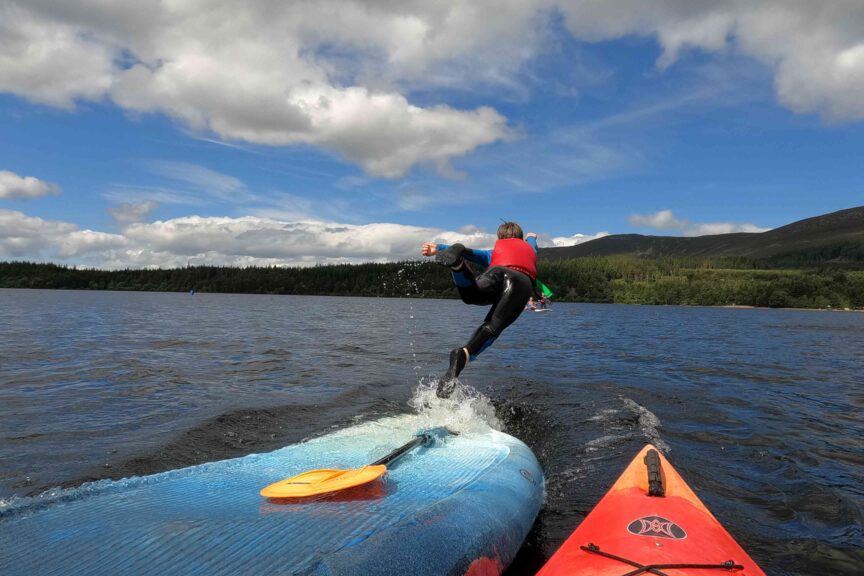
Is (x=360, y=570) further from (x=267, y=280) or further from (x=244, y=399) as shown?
(x=267, y=280)

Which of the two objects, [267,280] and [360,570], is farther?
[267,280]

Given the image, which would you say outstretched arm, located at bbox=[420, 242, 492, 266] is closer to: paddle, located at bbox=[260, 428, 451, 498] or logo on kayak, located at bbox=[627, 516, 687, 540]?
paddle, located at bbox=[260, 428, 451, 498]

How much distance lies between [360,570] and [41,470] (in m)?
6.86

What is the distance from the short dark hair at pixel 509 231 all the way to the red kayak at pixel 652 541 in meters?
4.88

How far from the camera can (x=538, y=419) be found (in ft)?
40.3

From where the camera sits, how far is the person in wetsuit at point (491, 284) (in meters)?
8.12

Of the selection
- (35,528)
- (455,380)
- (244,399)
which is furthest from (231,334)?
(35,528)

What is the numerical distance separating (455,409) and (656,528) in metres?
5.84

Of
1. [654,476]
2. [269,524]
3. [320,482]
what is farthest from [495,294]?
[269,524]

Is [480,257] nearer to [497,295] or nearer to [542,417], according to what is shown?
[497,295]

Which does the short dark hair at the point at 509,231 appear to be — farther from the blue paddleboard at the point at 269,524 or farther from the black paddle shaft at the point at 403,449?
the blue paddleboard at the point at 269,524

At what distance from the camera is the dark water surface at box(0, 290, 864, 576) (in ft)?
23.8

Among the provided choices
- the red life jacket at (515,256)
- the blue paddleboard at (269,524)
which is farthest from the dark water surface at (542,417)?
the red life jacket at (515,256)

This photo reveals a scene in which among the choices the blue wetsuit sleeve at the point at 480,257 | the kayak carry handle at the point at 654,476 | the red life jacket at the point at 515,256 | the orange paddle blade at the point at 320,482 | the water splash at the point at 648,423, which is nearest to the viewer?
the orange paddle blade at the point at 320,482
